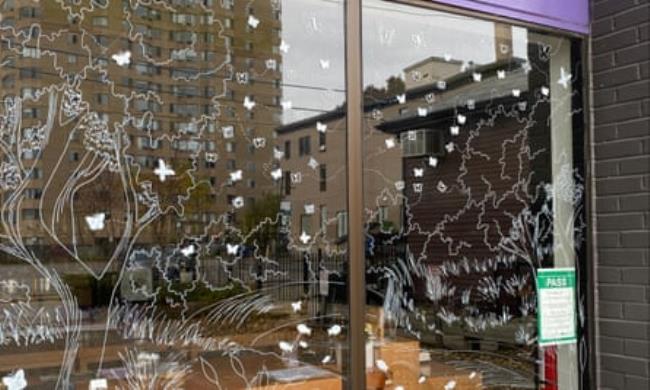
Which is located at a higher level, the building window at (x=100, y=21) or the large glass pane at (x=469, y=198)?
the building window at (x=100, y=21)

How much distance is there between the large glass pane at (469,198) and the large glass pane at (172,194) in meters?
0.24

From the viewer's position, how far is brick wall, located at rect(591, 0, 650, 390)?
2.98 m

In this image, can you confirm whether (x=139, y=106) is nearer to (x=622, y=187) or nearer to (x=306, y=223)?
(x=306, y=223)

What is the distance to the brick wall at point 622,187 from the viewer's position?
2.98m

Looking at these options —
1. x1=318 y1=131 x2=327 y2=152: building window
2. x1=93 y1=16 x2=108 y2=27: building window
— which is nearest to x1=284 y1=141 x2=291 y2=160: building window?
x1=318 y1=131 x2=327 y2=152: building window

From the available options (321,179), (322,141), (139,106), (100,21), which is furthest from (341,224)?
Answer: (100,21)

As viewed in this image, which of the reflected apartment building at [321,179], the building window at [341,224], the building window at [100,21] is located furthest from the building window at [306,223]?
the building window at [100,21]

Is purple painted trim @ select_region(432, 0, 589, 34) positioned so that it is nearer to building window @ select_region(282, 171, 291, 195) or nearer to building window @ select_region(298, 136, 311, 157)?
building window @ select_region(298, 136, 311, 157)

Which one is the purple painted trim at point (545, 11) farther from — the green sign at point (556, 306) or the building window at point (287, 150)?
the green sign at point (556, 306)

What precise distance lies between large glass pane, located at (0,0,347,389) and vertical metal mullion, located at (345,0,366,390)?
0.13 ft

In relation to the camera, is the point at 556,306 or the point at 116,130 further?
the point at 556,306

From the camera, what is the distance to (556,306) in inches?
125

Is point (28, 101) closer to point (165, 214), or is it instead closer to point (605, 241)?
point (165, 214)

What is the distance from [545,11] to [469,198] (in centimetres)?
91
